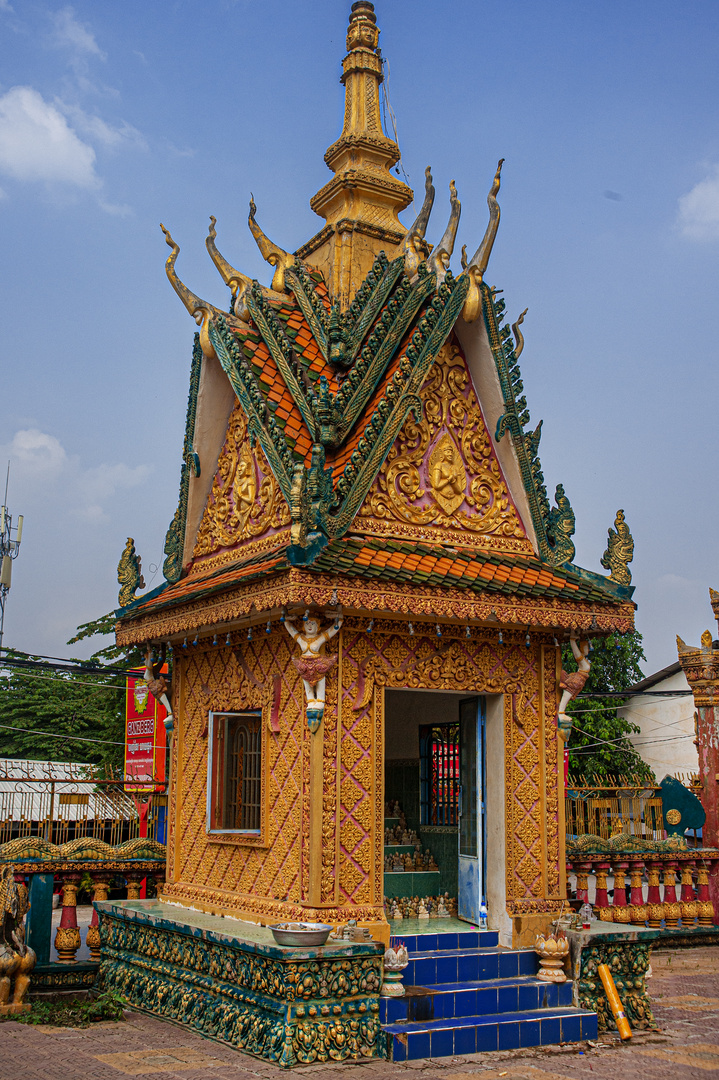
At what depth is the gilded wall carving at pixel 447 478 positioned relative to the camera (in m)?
8.57

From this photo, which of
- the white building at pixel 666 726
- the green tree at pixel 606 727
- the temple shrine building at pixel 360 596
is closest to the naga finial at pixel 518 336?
the temple shrine building at pixel 360 596

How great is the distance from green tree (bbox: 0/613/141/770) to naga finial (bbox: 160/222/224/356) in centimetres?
1849

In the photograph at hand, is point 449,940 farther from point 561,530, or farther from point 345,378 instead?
point 345,378

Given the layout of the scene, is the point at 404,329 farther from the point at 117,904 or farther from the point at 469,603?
the point at 117,904

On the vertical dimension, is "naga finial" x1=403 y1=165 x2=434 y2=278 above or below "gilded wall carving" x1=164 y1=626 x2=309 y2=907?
above

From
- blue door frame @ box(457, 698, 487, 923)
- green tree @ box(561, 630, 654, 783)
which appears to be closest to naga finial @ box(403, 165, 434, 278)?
blue door frame @ box(457, 698, 487, 923)

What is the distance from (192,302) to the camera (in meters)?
9.95

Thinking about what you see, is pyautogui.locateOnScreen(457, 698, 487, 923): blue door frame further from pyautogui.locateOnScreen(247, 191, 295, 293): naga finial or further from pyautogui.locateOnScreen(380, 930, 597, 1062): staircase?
pyautogui.locateOnScreen(247, 191, 295, 293): naga finial

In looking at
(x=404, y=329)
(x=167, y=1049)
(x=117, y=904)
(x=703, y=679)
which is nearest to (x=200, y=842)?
(x=117, y=904)

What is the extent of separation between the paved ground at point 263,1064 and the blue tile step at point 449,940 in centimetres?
104

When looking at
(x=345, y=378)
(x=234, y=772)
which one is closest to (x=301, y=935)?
(x=234, y=772)

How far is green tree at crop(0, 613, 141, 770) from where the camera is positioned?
27.9 metres

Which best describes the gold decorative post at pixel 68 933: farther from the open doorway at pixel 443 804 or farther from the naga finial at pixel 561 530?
the naga finial at pixel 561 530

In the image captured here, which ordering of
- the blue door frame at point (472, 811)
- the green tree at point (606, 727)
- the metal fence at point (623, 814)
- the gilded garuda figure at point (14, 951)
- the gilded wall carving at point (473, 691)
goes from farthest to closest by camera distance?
the green tree at point (606, 727)
the metal fence at point (623, 814)
the blue door frame at point (472, 811)
the gilded garuda figure at point (14, 951)
the gilded wall carving at point (473, 691)
